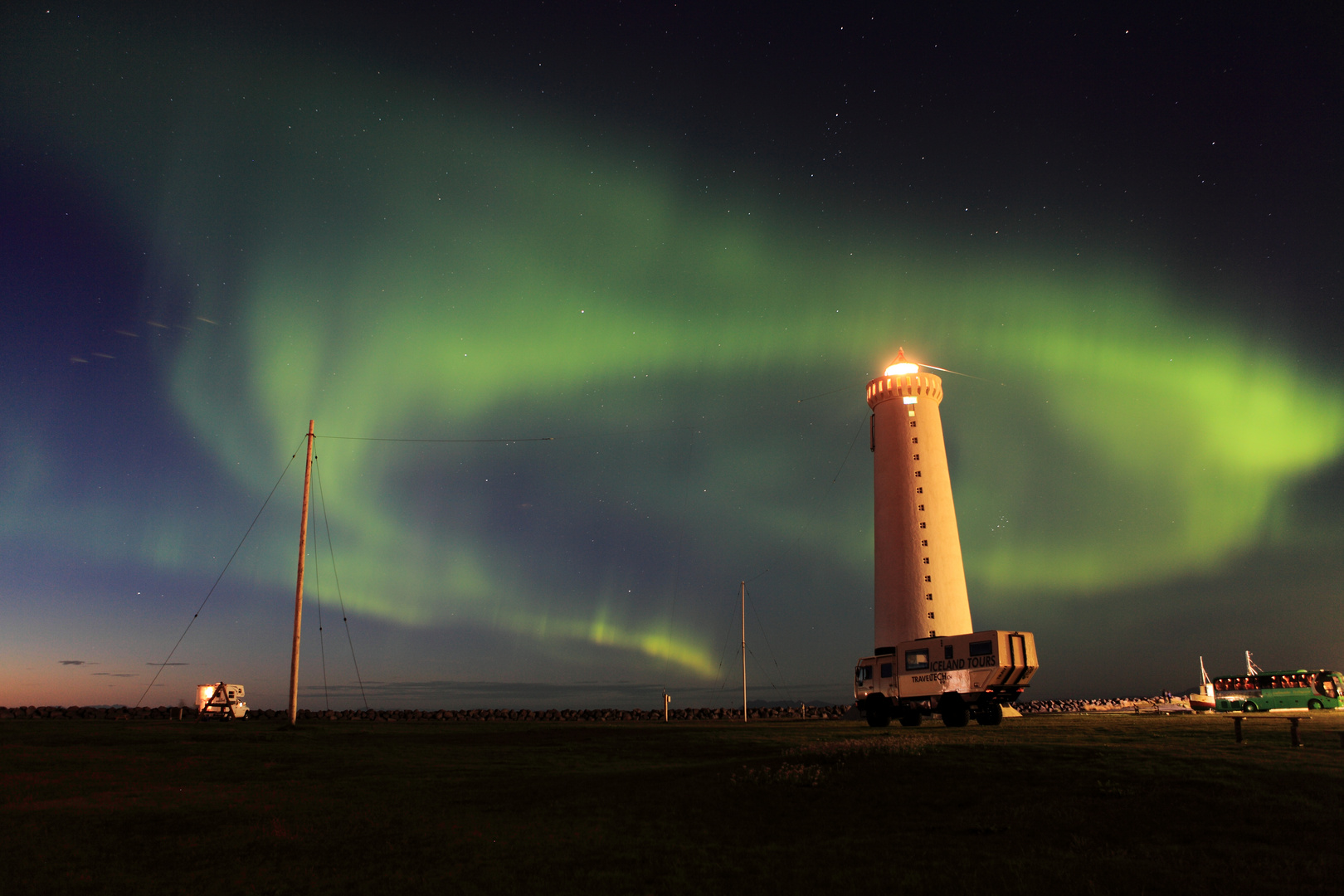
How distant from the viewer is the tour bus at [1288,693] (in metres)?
57.8

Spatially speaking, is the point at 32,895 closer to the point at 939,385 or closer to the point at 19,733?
the point at 19,733

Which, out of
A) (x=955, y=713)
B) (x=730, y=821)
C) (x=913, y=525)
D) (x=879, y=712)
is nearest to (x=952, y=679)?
(x=955, y=713)

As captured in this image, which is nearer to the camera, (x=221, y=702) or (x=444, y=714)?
(x=221, y=702)

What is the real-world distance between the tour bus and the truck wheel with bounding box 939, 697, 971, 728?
3456 centimetres

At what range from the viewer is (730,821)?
17.2 meters

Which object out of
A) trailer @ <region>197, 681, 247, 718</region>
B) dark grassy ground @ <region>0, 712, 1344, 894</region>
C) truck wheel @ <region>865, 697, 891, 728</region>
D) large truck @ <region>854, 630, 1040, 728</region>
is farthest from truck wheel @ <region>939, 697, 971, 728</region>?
trailer @ <region>197, 681, 247, 718</region>

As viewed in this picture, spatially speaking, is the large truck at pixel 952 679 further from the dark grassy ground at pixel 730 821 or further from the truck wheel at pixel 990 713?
the dark grassy ground at pixel 730 821

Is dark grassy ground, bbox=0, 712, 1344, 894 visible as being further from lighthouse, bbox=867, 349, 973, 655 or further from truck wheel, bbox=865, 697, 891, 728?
lighthouse, bbox=867, 349, 973, 655

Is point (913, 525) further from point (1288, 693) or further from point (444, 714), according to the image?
point (444, 714)

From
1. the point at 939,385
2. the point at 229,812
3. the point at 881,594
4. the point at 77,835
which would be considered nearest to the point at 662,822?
the point at 229,812

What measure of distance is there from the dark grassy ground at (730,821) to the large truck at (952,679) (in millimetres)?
9840

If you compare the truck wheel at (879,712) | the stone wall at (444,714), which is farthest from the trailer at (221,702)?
the truck wheel at (879,712)

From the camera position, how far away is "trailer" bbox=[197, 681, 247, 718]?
2340 inches

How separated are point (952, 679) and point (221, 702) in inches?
2201
